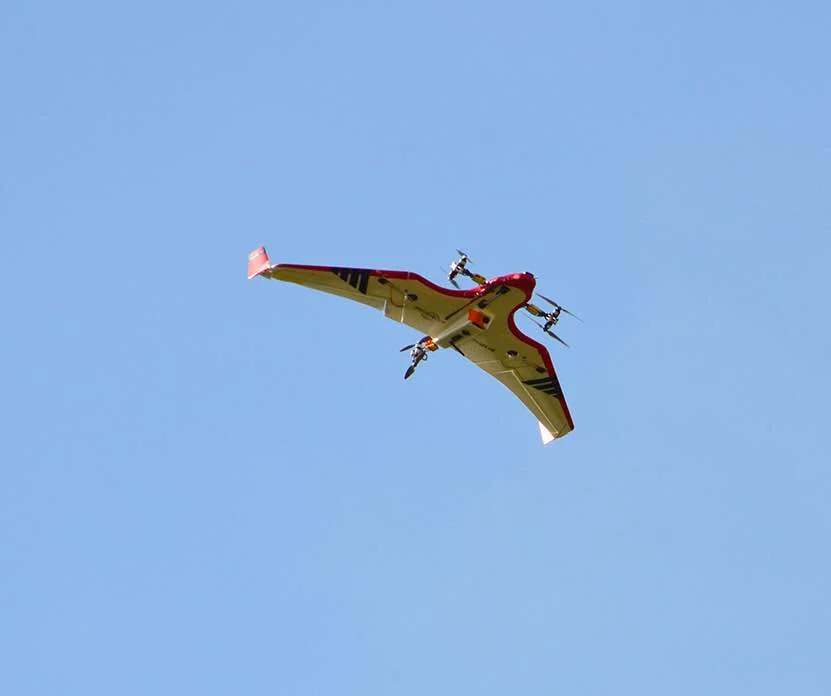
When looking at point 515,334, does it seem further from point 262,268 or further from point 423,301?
point 262,268

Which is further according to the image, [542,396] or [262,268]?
[542,396]

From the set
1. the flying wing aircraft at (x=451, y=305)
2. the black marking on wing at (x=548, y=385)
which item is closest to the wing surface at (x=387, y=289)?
the flying wing aircraft at (x=451, y=305)

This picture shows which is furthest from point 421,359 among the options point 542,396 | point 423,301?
point 542,396

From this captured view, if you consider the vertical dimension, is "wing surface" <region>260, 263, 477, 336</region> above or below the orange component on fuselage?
above

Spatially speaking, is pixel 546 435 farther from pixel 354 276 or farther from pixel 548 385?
pixel 354 276

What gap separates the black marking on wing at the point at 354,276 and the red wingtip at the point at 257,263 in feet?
15.8

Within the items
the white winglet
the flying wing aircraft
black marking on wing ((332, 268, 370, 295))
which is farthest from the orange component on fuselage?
the white winglet

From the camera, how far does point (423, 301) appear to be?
116188mm

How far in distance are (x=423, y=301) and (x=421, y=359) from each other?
177 inches

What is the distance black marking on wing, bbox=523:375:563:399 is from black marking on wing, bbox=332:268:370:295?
17085mm

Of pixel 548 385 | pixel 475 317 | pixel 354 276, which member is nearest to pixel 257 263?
pixel 354 276

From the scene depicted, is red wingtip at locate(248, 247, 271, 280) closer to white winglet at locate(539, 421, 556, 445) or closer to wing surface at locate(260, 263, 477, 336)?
wing surface at locate(260, 263, 477, 336)

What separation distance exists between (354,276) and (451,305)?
717 centimetres

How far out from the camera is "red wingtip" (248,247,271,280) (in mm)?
113037
